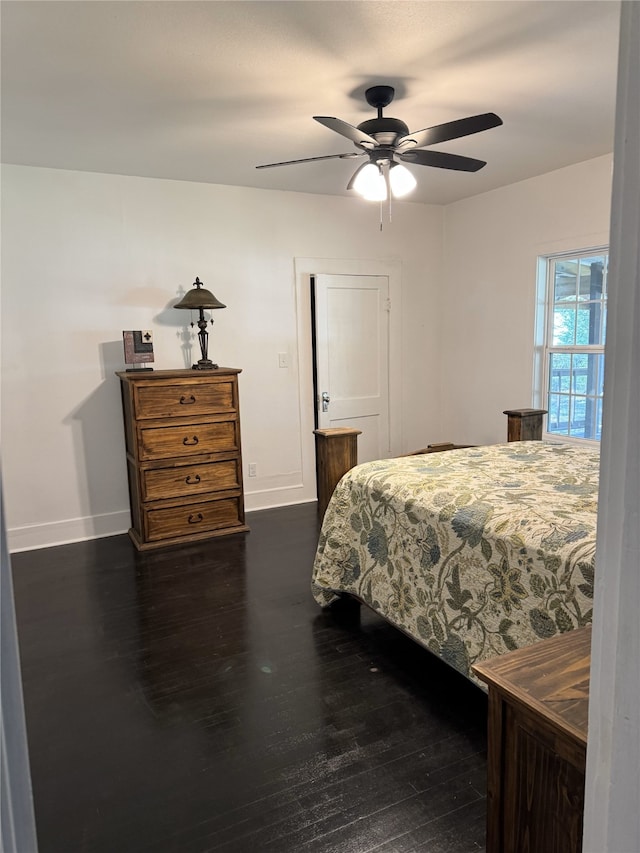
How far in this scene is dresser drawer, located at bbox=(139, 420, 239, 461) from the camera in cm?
385

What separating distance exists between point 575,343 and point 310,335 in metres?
2.08

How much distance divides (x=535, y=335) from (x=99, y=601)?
3.62 m

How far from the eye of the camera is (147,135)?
10.4 ft

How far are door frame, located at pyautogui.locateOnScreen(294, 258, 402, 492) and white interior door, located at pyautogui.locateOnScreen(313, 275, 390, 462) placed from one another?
6cm

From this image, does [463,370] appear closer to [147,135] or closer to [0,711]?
[147,135]

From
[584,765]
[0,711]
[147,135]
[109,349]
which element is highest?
[147,135]

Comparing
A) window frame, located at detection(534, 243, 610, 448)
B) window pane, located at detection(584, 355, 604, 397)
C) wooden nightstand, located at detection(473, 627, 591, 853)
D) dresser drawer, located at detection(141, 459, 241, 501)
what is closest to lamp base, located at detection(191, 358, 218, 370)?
dresser drawer, located at detection(141, 459, 241, 501)

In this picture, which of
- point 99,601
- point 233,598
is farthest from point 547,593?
point 99,601

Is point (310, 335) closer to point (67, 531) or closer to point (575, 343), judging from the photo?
point (575, 343)

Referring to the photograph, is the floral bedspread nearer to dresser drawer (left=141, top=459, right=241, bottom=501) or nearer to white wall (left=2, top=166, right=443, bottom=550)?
dresser drawer (left=141, top=459, right=241, bottom=501)

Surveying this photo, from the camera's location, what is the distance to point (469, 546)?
2049mm

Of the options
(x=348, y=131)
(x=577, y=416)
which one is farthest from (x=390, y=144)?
(x=577, y=416)

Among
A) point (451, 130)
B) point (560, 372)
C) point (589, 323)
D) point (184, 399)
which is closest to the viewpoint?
point (451, 130)

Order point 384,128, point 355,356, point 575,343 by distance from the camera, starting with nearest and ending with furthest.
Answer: point 384,128
point 575,343
point 355,356
